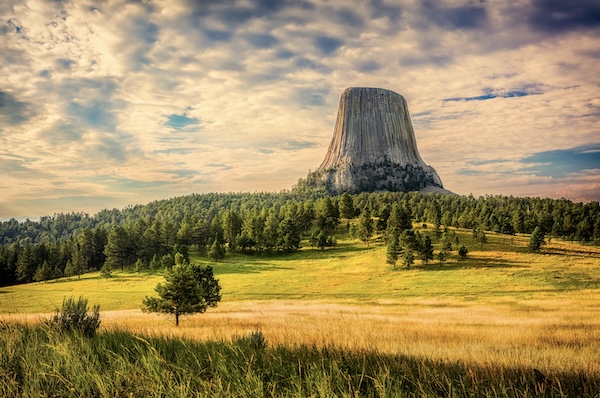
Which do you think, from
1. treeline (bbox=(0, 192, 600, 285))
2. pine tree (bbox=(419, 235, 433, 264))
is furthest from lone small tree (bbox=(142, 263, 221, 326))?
treeline (bbox=(0, 192, 600, 285))

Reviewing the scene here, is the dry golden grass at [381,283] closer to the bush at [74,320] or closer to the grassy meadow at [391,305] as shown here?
the grassy meadow at [391,305]

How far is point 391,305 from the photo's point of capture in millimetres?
47000

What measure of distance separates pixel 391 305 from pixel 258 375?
151 feet

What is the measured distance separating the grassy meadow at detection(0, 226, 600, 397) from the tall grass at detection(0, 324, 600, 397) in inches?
1.5

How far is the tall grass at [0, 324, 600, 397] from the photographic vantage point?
12.3 feet

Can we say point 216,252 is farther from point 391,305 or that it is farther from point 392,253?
point 391,305

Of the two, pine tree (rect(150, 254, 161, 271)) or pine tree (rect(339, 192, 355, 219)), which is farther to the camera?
pine tree (rect(339, 192, 355, 219))

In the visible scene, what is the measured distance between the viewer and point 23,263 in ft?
345

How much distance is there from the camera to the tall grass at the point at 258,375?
3.75 meters

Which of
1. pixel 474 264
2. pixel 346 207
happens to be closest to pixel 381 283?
pixel 474 264

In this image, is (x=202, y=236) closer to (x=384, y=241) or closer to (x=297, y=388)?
(x=384, y=241)

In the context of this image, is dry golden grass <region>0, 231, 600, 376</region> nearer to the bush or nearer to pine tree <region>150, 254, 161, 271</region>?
pine tree <region>150, 254, 161, 271</region>

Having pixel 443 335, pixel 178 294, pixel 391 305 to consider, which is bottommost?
pixel 391 305

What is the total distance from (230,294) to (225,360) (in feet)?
214
